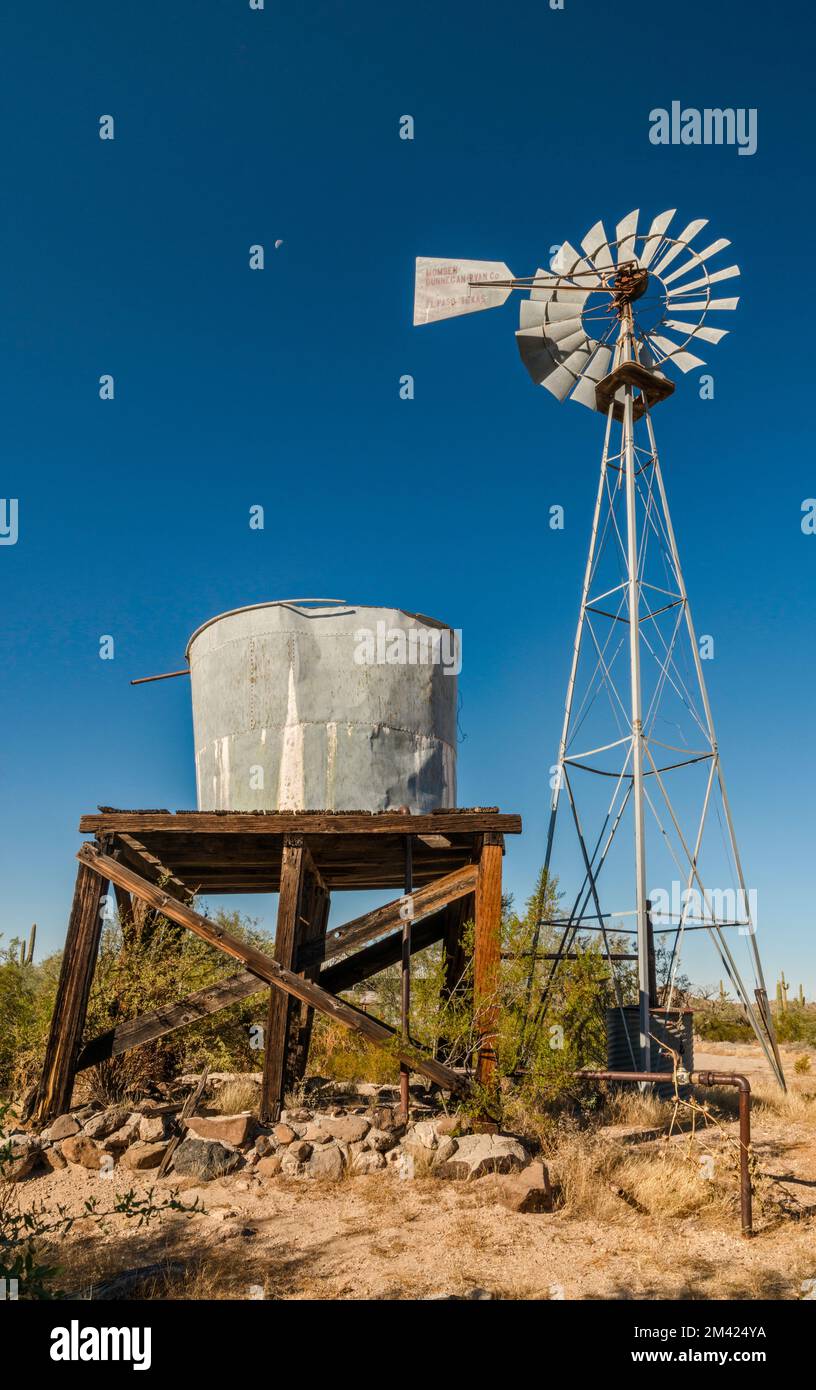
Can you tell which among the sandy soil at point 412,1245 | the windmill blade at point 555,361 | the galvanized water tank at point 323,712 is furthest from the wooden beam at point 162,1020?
the windmill blade at point 555,361

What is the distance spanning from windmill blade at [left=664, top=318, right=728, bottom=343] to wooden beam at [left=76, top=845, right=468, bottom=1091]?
1223 centimetres

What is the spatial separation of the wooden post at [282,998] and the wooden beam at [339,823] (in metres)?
0.24

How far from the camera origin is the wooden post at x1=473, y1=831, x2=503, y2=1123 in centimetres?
929

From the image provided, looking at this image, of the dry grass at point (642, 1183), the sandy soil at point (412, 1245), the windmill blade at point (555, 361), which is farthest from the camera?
the windmill blade at point (555, 361)

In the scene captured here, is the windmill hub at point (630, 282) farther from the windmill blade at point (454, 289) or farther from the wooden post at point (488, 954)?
the wooden post at point (488, 954)

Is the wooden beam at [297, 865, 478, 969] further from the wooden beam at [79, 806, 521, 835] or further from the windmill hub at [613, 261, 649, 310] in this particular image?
the windmill hub at [613, 261, 649, 310]

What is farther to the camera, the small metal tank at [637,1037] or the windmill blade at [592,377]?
the windmill blade at [592,377]

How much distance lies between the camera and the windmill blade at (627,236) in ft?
49.4

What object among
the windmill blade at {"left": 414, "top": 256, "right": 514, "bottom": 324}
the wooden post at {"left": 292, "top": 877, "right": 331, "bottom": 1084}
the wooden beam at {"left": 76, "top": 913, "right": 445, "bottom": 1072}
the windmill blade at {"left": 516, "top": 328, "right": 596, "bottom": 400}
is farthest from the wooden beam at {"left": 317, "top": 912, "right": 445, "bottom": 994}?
the windmill blade at {"left": 516, "top": 328, "right": 596, "bottom": 400}

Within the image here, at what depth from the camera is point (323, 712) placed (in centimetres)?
1095

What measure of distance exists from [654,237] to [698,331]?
66.8 inches
